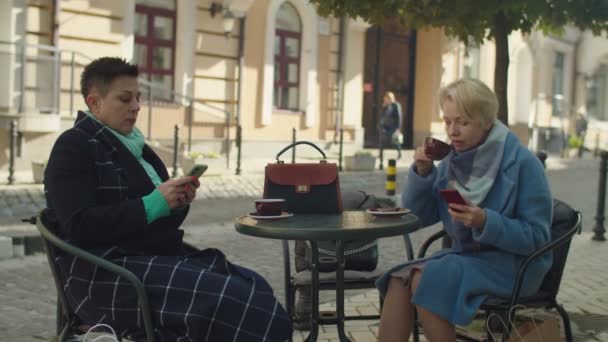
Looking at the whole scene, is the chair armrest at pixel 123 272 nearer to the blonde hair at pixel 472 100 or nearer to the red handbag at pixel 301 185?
the red handbag at pixel 301 185

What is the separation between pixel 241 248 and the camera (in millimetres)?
8648

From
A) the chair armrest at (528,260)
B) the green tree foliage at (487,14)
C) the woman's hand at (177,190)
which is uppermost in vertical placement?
the green tree foliage at (487,14)

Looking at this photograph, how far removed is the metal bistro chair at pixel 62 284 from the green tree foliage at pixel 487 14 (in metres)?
3.36

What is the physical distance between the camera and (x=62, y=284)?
10.8 feet

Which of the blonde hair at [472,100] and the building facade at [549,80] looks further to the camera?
the building facade at [549,80]

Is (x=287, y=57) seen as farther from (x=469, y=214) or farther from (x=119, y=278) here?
(x=119, y=278)

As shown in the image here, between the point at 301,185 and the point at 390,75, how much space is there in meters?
21.6

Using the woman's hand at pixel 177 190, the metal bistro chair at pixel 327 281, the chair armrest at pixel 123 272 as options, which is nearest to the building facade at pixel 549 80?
the metal bistro chair at pixel 327 281

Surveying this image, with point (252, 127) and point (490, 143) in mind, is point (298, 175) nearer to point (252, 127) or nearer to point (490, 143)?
point (490, 143)

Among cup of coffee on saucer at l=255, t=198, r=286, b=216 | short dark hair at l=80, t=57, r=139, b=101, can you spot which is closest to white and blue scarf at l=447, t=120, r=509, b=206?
cup of coffee on saucer at l=255, t=198, r=286, b=216

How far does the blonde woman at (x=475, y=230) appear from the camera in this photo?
3.60 m

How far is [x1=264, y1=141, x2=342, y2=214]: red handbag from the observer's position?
4.20m

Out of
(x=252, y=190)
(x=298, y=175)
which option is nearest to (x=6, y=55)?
(x=252, y=190)

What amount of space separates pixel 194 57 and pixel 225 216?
8317 millimetres
